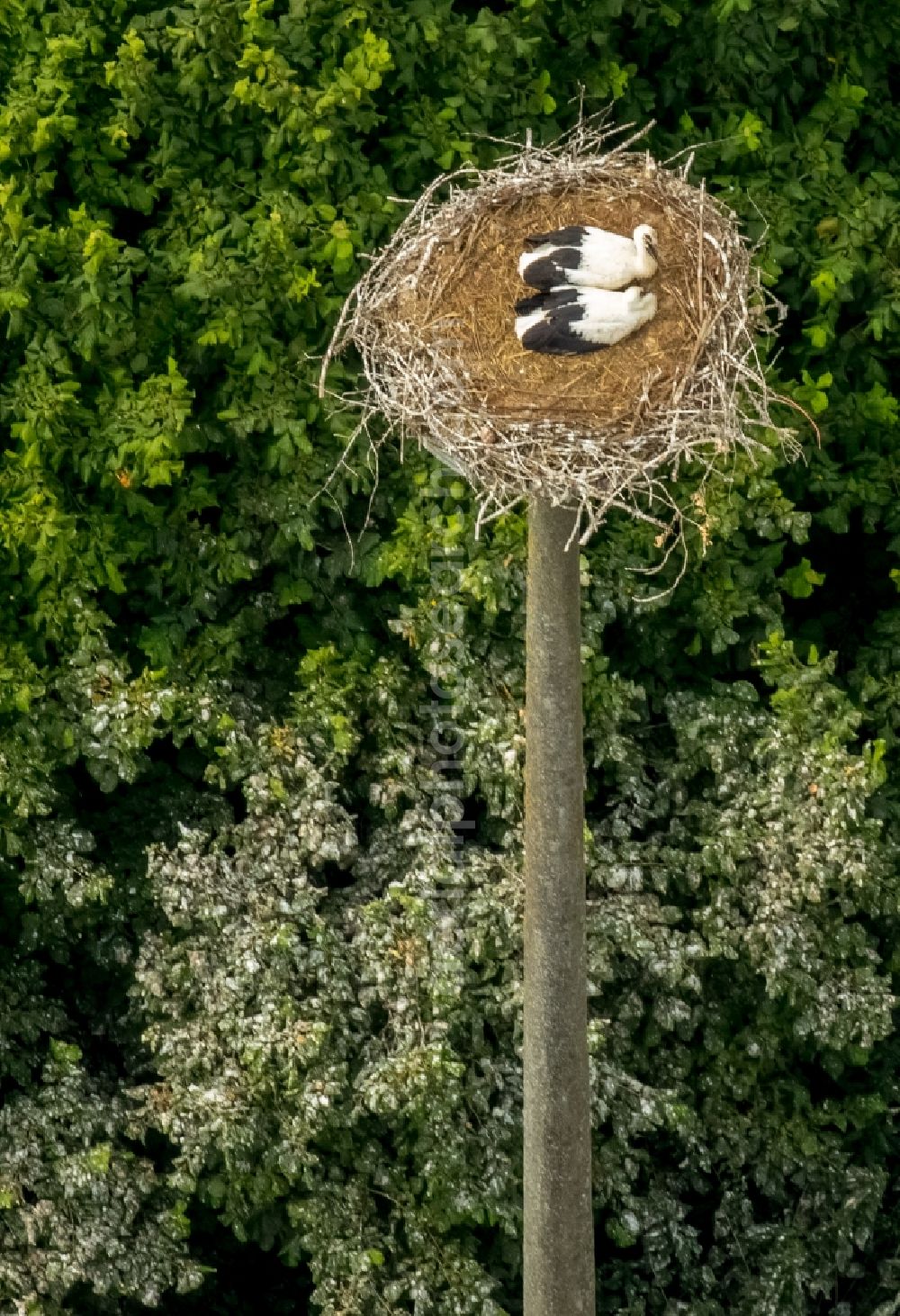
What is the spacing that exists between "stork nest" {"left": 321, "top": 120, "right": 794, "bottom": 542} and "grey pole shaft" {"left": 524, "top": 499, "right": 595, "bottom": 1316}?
0.18m

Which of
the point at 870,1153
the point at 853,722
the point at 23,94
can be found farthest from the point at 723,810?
the point at 23,94

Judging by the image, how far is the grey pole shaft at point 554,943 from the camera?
460cm

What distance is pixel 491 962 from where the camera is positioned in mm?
6223

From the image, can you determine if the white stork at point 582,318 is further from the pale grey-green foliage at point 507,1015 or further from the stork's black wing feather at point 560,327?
the pale grey-green foliage at point 507,1015

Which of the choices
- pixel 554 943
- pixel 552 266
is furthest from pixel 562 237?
pixel 554 943

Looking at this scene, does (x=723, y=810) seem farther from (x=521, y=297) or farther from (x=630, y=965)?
(x=521, y=297)

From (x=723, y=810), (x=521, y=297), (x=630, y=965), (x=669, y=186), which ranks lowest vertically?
(x=630, y=965)

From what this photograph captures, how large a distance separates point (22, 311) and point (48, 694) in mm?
1299

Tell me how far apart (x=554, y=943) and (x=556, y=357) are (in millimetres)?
1463

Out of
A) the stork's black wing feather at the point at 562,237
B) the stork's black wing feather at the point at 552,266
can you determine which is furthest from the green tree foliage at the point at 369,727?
the stork's black wing feather at the point at 552,266

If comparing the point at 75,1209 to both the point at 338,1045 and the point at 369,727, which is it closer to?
the point at 338,1045

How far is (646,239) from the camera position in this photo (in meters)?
4.94

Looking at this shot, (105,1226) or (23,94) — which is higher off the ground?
(23,94)

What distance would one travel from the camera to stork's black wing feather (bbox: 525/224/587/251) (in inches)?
186
